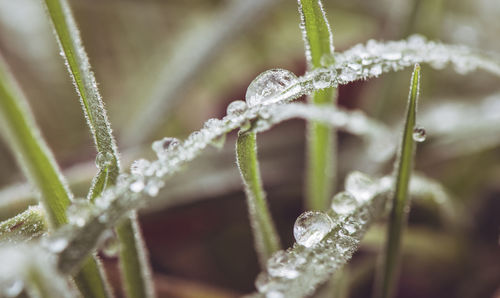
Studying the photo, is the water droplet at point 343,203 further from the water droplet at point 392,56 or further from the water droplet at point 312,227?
the water droplet at point 392,56

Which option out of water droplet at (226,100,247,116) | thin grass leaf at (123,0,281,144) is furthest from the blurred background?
water droplet at (226,100,247,116)

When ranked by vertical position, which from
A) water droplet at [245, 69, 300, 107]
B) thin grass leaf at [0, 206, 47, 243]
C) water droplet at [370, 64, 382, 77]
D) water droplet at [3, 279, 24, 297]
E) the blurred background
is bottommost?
water droplet at [3, 279, 24, 297]

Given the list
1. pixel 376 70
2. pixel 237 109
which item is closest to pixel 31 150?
pixel 237 109

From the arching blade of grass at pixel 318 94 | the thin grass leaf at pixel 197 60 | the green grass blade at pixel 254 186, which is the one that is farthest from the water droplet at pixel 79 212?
the thin grass leaf at pixel 197 60

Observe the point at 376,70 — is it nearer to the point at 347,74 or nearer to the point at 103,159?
the point at 347,74

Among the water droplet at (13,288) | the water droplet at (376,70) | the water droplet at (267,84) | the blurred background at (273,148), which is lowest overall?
the water droplet at (13,288)

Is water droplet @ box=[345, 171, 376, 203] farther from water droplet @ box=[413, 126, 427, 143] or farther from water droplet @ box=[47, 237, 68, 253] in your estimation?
water droplet @ box=[47, 237, 68, 253]
